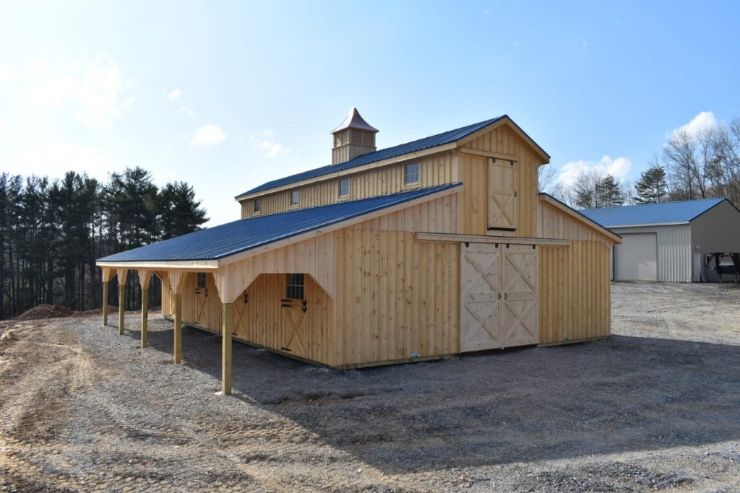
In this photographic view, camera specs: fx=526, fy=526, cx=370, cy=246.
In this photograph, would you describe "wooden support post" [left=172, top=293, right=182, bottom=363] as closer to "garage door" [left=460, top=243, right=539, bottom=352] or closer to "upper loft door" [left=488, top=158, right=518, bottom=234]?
"garage door" [left=460, top=243, right=539, bottom=352]

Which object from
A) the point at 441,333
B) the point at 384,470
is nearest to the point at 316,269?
the point at 441,333

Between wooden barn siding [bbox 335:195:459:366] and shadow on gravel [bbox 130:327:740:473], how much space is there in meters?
0.47

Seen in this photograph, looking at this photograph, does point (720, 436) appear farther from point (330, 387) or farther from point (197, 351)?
point (197, 351)

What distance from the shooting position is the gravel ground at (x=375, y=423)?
507cm

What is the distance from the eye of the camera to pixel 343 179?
16.1 m

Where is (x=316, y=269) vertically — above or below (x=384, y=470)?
above

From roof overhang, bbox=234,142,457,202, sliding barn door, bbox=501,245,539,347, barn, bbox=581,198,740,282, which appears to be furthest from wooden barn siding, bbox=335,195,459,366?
barn, bbox=581,198,740,282

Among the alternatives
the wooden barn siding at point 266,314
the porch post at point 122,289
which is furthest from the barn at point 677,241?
the porch post at point 122,289

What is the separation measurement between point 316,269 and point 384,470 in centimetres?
475

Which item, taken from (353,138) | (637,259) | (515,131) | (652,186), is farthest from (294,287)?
(652,186)

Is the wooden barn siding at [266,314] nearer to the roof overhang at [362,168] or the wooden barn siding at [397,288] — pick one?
the wooden barn siding at [397,288]

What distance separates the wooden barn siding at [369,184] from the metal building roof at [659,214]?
17.8 metres

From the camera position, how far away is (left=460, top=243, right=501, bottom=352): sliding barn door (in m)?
11.6

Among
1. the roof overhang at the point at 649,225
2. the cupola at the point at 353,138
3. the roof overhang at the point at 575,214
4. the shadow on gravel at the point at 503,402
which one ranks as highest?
the cupola at the point at 353,138
